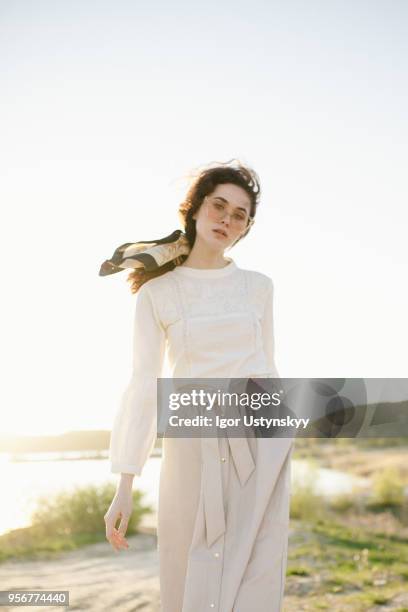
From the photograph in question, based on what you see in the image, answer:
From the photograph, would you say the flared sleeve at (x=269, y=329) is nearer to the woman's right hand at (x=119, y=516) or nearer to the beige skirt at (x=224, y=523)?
the beige skirt at (x=224, y=523)

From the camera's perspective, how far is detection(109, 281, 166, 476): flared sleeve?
2.23 m

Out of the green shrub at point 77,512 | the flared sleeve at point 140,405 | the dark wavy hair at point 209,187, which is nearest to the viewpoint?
the flared sleeve at point 140,405

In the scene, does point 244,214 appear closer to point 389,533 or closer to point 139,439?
point 139,439

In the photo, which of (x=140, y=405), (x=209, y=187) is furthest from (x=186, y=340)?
(x=209, y=187)

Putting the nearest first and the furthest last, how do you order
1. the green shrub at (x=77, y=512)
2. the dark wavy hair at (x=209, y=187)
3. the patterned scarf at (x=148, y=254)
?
the patterned scarf at (x=148, y=254) < the dark wavy hair at (x=209, y=187) < the green shrub at (x=77, y=512)

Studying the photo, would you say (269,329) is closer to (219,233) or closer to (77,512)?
(219,233)

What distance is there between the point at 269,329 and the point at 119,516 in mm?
930

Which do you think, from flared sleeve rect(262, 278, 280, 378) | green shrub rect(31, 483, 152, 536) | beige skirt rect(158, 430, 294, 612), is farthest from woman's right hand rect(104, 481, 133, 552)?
green shrub rect(31, 483, 152, 536)

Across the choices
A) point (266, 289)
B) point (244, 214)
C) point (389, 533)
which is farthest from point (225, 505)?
point (389, 533)

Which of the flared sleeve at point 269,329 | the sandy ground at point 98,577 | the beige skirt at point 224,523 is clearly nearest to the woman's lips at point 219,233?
the flared sleeve at point 269,329

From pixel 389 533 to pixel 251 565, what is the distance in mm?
8034

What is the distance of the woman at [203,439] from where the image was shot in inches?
82.4

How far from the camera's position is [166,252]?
256cm

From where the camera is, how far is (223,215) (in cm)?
254
